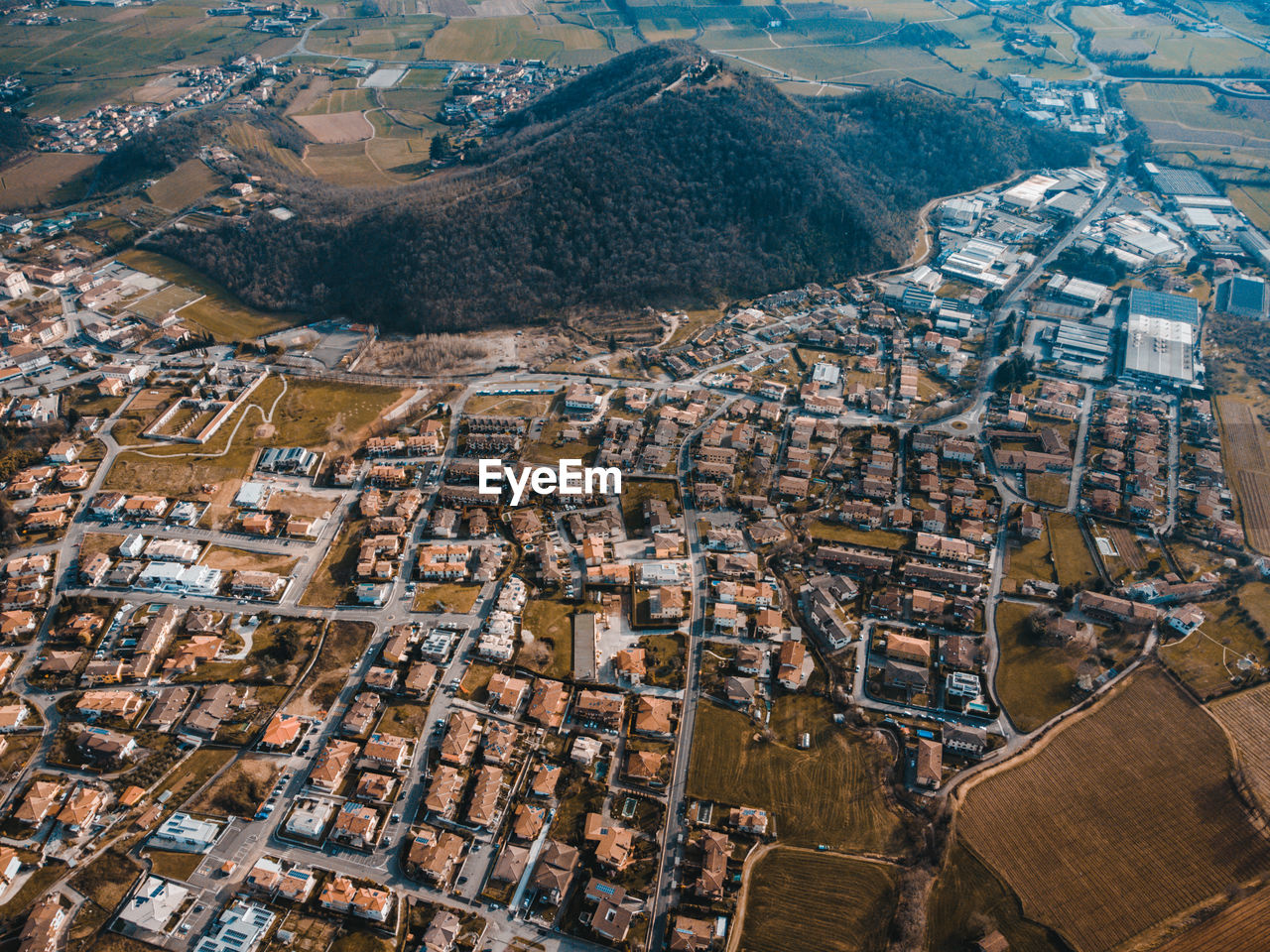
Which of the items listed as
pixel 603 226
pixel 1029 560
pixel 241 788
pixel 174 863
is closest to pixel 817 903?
pixel 241 788

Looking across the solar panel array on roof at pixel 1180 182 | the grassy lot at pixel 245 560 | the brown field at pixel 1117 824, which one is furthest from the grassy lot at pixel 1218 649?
the solar panel array on roof at pixel 1180 182

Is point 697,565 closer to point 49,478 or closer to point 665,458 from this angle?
point 665,458

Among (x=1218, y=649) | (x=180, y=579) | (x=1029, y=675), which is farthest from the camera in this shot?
(x=180, y=579)

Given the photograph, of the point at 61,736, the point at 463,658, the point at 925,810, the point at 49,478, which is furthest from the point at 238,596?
the point at 925,810

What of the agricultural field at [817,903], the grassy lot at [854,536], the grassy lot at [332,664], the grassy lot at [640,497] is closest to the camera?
the agricultural field at [817,903]

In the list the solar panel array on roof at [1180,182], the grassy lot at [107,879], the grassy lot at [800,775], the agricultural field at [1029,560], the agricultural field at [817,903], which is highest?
the solar panel array on roof at [1180,182]

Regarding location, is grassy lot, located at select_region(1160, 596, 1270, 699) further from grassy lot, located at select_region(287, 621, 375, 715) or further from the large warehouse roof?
grassy lot, located at select_region(287, 621, 375, 715)

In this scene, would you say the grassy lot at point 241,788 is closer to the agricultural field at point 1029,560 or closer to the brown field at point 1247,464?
the agricultural field at point 1029,560

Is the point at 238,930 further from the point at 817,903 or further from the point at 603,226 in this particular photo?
the point at 603,226
